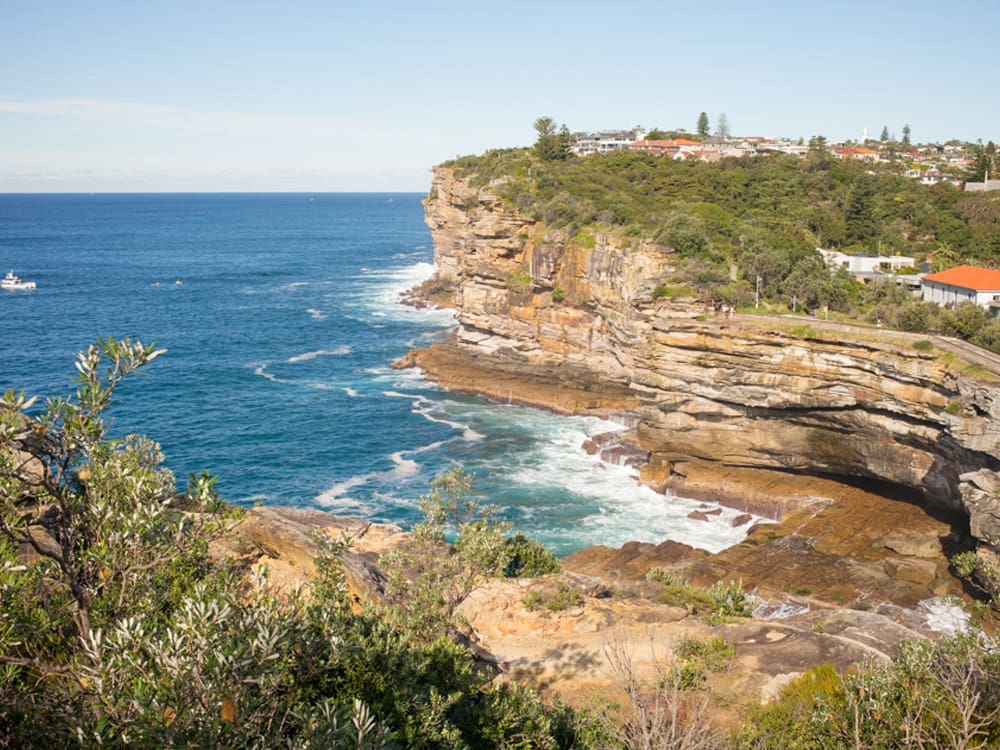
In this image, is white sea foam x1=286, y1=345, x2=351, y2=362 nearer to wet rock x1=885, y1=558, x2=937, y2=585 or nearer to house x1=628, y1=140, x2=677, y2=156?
wet rock x1=885, y1=558, x2=937, y2=585

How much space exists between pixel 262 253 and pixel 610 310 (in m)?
100

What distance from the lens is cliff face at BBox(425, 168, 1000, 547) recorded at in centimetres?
3150

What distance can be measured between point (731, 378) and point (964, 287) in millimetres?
15058

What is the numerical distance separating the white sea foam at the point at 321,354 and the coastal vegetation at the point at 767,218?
63.8 ft

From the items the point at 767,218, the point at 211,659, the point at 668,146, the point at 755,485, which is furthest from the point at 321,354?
the point at 211,659

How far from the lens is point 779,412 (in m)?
37.6

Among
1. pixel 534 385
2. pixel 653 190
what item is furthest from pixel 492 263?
pixel 653 190

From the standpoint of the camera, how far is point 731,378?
125ft

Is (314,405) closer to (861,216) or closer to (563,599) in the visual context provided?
(563,599)

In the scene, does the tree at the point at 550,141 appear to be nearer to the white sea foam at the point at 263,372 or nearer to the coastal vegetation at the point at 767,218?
the coastal vegetation at the point at 767,218

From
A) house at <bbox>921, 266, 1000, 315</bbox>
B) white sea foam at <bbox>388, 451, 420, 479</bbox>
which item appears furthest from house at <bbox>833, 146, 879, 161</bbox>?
white sea foam at <bbox>388, 451, 420, 479</bbox>

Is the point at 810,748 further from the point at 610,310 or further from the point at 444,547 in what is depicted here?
the point at 610,310

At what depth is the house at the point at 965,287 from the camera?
4022cm

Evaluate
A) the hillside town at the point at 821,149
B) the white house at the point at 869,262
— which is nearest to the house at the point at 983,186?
the hillside town at the point at 821,149
